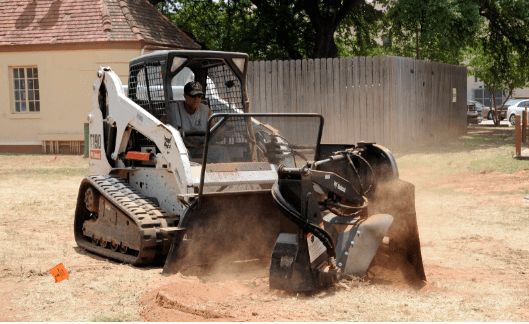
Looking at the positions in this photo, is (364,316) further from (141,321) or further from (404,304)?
(141,321)

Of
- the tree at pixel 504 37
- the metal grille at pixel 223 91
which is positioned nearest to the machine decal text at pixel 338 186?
the metal grille at pixel 223 91

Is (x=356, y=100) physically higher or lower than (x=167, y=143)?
higher

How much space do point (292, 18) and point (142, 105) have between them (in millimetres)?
17472

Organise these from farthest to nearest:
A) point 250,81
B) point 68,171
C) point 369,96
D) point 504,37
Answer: point 504,37 < point 250,81 < point 369,96 < point 68,171

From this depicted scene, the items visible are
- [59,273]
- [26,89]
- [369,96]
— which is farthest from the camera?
[26,89]

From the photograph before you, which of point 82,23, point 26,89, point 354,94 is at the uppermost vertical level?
point 82,23

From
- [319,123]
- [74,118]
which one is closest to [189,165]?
[319,123]

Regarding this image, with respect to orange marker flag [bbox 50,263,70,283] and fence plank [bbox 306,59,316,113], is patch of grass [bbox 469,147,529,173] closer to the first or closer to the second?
fence plank [bbox 306,59,316,113]

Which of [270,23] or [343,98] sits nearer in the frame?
[343,98]

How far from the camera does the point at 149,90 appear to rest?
303 inches

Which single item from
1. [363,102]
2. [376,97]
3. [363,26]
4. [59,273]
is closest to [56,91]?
[363,102]

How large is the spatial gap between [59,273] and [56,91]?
1717 centimetres

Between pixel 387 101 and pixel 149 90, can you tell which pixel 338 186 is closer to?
pixel 149 90

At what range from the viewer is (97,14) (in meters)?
22.1
